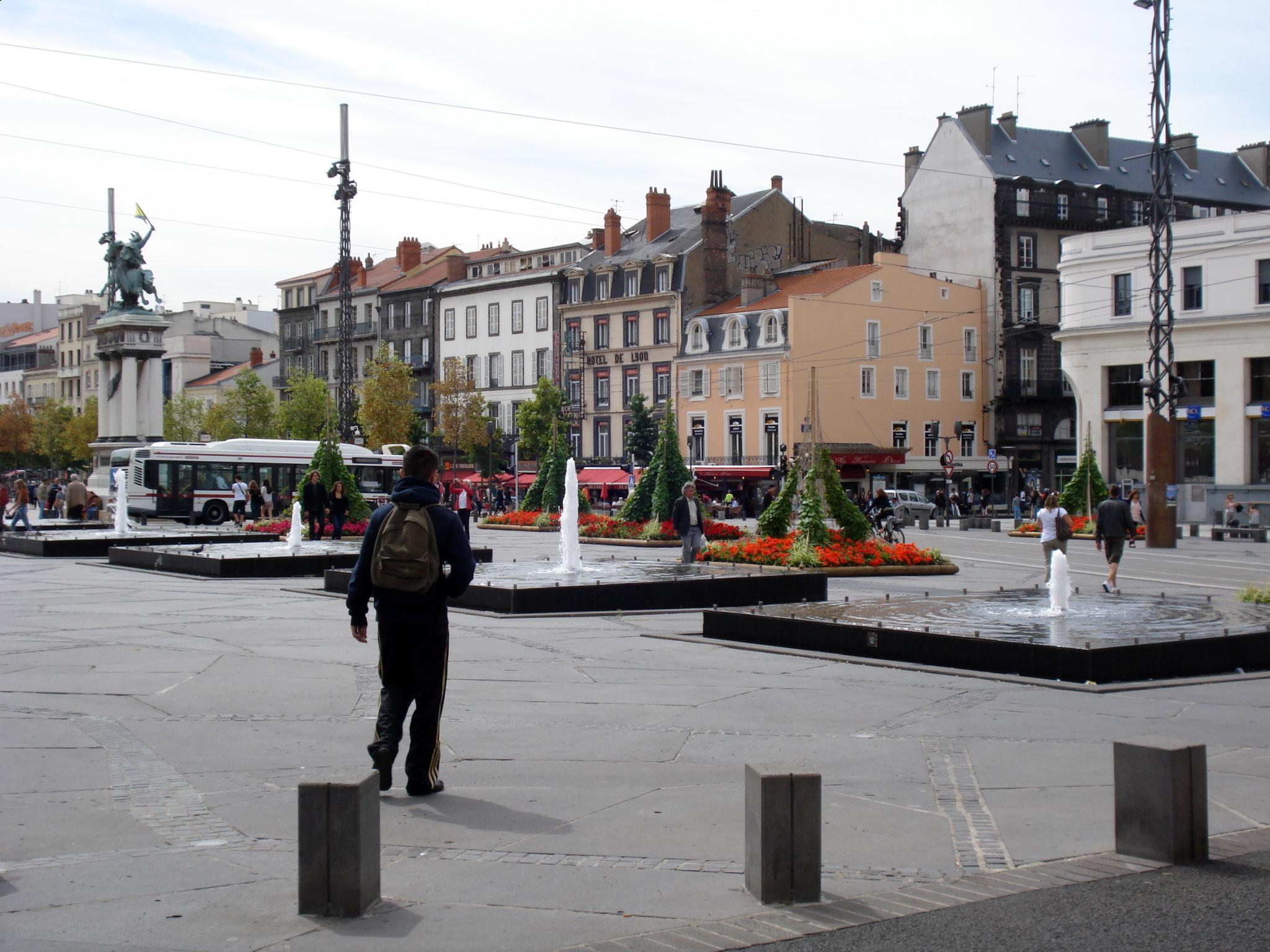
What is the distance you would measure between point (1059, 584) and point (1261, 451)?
4071cm

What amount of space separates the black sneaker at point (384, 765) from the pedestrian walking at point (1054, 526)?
14067 millimetres

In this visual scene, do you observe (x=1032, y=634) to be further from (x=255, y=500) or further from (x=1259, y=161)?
(x=1259, y=161)

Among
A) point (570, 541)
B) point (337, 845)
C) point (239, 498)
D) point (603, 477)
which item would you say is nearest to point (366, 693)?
point (337, 845)

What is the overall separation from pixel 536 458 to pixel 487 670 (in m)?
66.6

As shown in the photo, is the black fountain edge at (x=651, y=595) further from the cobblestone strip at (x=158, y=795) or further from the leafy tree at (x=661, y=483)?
the leafy tree at (x=661, y=483)

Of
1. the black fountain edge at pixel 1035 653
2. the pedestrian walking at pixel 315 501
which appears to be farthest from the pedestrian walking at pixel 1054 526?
the pedestrian walking at pixel 315 501

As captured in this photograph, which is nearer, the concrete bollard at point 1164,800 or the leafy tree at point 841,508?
the concrete bollard at point 1164,800

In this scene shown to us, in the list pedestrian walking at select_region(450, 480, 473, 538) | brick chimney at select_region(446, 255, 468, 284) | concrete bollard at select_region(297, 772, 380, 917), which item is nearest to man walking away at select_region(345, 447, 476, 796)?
concrete bollard at select_region(297, 772, 380, 917)

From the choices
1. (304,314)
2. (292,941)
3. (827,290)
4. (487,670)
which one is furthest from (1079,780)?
(304,314)

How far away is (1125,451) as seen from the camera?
54.9 metres

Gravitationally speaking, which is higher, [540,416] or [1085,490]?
[540,416]

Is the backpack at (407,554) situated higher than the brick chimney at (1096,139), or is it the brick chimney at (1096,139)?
the brick chimney at (1096,139)

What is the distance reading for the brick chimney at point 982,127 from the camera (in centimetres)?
7050

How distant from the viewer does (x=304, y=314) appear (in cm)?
9650
